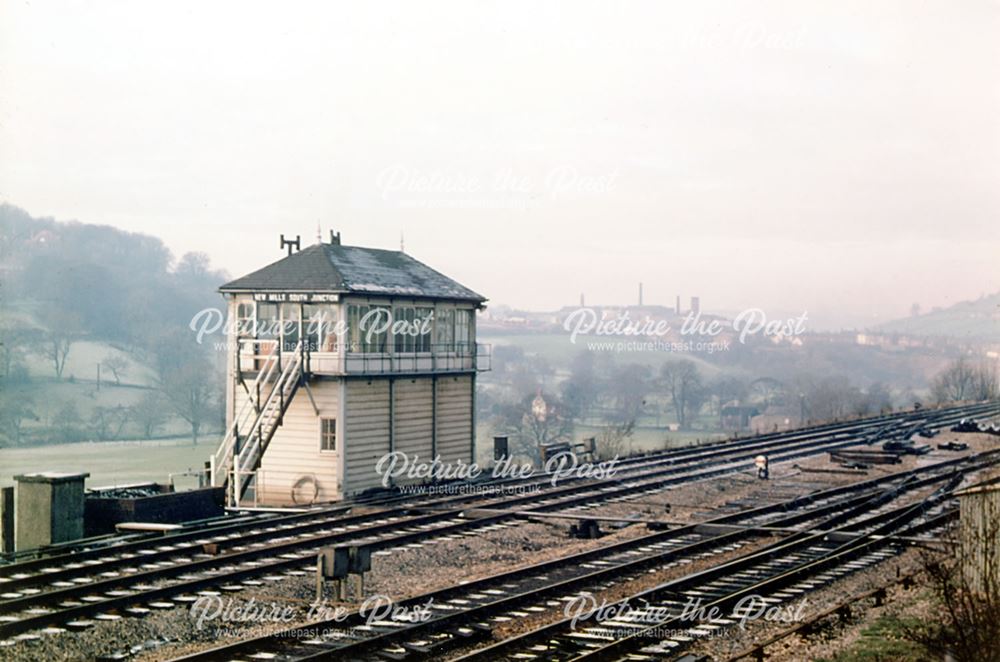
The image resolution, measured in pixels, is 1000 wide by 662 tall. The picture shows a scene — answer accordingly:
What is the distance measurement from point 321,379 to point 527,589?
38.1 ft

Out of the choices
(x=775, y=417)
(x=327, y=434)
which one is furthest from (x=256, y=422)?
(x=775, y=417)

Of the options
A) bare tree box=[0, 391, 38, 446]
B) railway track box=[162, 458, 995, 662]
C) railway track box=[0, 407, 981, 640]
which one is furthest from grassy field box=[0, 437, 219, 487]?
railway track box=[162, 458, 995, 662]

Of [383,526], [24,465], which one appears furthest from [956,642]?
[24,465]

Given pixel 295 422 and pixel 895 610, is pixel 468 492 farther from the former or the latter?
pixel 895 610

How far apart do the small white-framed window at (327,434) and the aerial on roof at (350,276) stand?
316 cm

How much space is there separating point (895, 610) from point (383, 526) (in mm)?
9445

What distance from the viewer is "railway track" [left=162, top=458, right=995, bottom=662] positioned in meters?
10.8

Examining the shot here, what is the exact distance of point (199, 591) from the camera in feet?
A: 45.0

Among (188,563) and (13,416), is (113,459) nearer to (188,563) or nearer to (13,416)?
(13,416)

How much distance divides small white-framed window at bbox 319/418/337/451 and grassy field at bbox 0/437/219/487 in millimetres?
21854

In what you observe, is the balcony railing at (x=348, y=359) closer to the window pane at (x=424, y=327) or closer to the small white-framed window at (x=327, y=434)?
the window pane at (x=424, y=327)

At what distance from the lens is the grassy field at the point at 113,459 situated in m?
46.8

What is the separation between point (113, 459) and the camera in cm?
5403

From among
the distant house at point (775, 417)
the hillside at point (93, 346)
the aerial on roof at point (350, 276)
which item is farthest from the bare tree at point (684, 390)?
the aerial on roof at point (350, 276)
